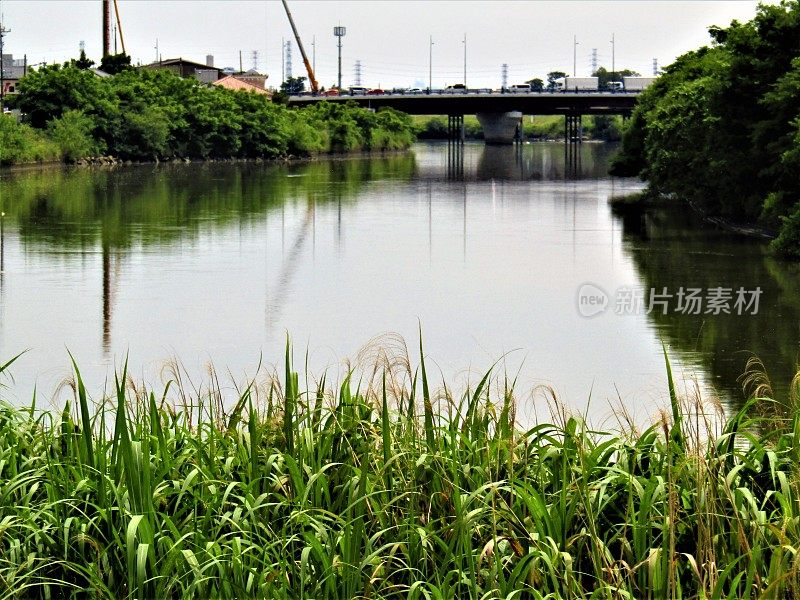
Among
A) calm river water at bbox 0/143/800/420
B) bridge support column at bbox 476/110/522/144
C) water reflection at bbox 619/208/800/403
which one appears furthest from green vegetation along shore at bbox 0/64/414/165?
water reflection at bbox 619/208/800/403

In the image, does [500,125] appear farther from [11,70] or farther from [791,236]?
[791,236]

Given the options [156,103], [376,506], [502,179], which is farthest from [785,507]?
→ [156,103]

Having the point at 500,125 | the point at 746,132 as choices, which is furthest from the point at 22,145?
the point at 500,125

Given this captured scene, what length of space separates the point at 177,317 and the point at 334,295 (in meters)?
3.83

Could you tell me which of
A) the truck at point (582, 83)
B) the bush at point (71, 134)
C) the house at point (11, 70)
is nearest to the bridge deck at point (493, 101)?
the truck at point (582, 83)

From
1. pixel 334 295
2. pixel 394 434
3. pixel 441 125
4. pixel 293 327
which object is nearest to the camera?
pixel 394 434

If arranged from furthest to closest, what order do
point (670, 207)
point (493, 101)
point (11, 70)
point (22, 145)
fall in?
point (11, 70)
point (493, 101)
point (22, 145)
point (670, 207)

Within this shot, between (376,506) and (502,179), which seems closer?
(376,506)

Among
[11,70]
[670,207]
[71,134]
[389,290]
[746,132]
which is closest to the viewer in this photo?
[389,290]

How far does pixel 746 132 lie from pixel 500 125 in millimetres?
113428

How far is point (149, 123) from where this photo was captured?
81.6 meters

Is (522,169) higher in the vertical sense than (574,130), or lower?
lower

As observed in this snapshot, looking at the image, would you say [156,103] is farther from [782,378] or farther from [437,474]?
[437,474]

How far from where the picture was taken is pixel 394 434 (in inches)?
338
